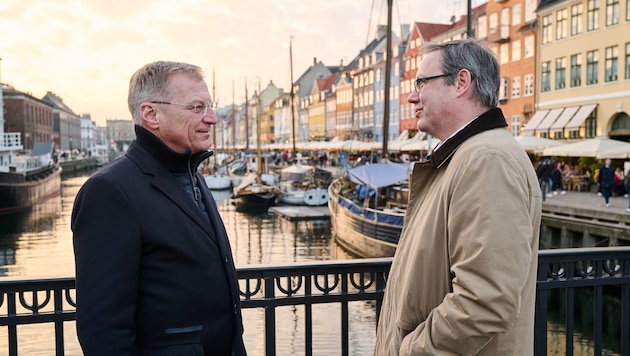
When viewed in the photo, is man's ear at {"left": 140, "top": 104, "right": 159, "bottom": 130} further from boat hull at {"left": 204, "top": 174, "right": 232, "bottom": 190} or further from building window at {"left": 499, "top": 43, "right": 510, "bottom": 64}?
boat hull at {"left": 204, "top": 174, "right": 232, "bottom": 190}

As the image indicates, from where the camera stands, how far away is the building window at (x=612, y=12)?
101 feet

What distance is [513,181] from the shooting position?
2146mm

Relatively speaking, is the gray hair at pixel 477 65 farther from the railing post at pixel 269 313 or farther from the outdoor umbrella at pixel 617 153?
the outdoor umbrella at pixel 617 153

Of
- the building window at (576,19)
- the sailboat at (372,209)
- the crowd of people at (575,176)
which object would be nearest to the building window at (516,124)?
the building window at (576,19)

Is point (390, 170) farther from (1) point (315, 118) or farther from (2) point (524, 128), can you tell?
(1) point (315, 118)

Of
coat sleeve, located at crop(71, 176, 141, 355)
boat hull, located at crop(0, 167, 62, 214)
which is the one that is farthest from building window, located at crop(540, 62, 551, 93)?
coat sleeve, located at crop(71, 176, 141, 355)

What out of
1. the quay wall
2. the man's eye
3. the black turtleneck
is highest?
the man's eye

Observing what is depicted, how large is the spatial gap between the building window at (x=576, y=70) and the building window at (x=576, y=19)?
1.27 m

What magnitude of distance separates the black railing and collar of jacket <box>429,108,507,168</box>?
1.15 meters

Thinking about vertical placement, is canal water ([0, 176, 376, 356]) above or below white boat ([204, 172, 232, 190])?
below

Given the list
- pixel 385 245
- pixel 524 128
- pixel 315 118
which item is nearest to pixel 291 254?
pixel 385 245

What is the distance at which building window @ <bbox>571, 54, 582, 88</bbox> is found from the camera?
33859 millimetres

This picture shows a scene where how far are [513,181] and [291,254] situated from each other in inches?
861

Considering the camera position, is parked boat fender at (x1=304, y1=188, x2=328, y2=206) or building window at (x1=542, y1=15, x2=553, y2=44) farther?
parked boat fender at (x1=304, y1=188, x2=328, y2=206)
